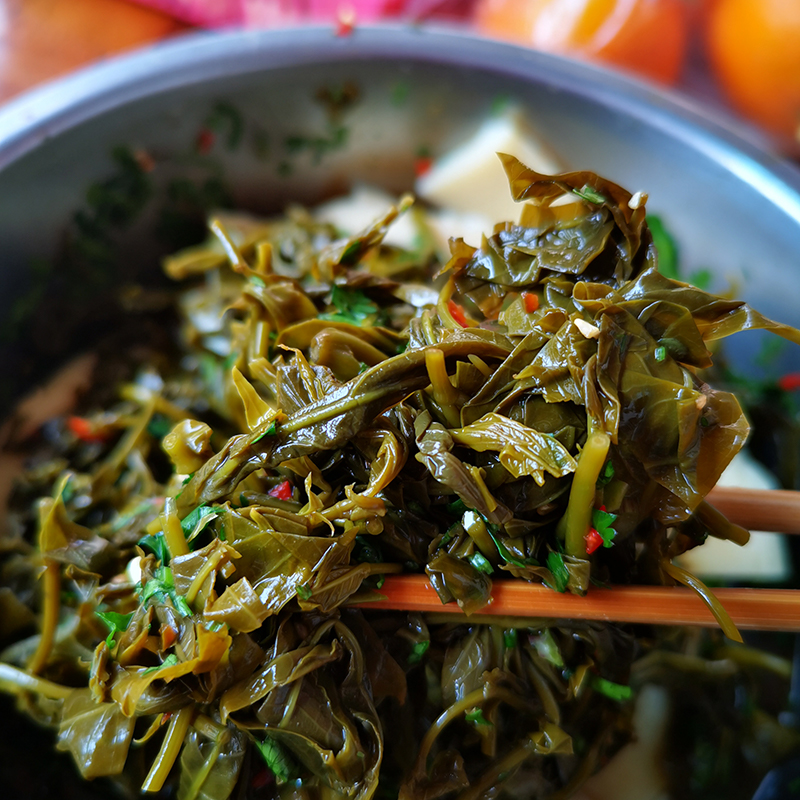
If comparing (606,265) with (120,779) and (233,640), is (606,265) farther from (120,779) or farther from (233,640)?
(120,779)

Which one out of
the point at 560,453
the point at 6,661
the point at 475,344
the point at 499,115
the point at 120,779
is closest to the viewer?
the point at 560,453

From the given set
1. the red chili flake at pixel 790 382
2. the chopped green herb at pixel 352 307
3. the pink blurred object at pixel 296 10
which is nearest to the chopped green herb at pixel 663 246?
the red chili flake at pixel 790 382

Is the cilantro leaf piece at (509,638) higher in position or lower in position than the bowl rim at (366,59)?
lower

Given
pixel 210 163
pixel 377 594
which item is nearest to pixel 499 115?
pixel 210 163

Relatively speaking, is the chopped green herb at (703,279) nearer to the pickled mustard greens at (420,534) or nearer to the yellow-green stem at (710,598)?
the pickled mustard greens at (420,534)

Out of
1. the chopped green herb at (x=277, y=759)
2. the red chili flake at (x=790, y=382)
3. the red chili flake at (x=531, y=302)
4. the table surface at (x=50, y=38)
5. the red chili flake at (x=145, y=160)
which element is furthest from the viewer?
the table surface at (x=50, y=38)

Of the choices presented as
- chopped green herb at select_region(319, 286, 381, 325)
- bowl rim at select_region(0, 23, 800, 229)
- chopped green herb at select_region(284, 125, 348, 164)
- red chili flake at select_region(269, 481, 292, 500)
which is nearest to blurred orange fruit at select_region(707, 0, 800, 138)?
bowl rim at select_region(0, 23, 800, 229)

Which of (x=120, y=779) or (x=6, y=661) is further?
(x=6, y=661)
